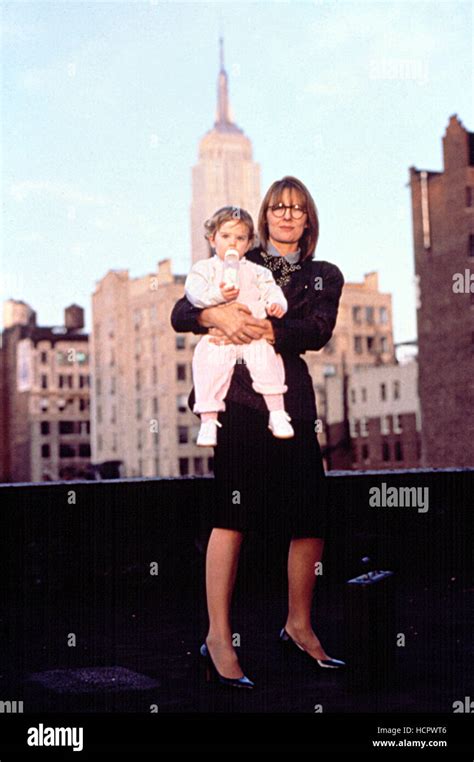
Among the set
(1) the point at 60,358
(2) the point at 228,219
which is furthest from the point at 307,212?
(1) the point at 60,358

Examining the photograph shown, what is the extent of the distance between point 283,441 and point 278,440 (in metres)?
0.02

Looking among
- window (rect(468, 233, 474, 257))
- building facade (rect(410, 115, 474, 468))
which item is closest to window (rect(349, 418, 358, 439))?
building facade (rect(410, 115, 474, 468))

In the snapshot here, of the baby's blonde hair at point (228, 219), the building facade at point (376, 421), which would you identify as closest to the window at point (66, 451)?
the building facade at point (376, 421)

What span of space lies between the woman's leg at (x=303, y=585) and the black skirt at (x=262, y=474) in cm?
7

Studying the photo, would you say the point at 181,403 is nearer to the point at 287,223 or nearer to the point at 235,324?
the point at 287,223

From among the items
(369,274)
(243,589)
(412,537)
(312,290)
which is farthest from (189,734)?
(369,274)

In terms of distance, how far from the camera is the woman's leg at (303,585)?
6020 millimetres

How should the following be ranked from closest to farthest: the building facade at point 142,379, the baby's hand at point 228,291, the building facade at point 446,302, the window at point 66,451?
1. the baby's hand at point 228,291
2. the building facade at point 446,302
3. the building facade at point 142,379
4. the window at point 66,451

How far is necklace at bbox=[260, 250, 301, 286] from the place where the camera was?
6.05 metres

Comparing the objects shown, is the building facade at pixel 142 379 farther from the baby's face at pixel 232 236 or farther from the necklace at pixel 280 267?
the baby's face at pixel 232 236

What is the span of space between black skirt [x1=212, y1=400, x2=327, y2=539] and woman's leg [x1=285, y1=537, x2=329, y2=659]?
72mm

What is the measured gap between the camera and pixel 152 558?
9672mm

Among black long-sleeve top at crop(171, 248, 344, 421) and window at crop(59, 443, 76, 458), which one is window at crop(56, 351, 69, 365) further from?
black long-sleeve top at crop(171, 248, 344, 421)

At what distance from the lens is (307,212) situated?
20.0ft
